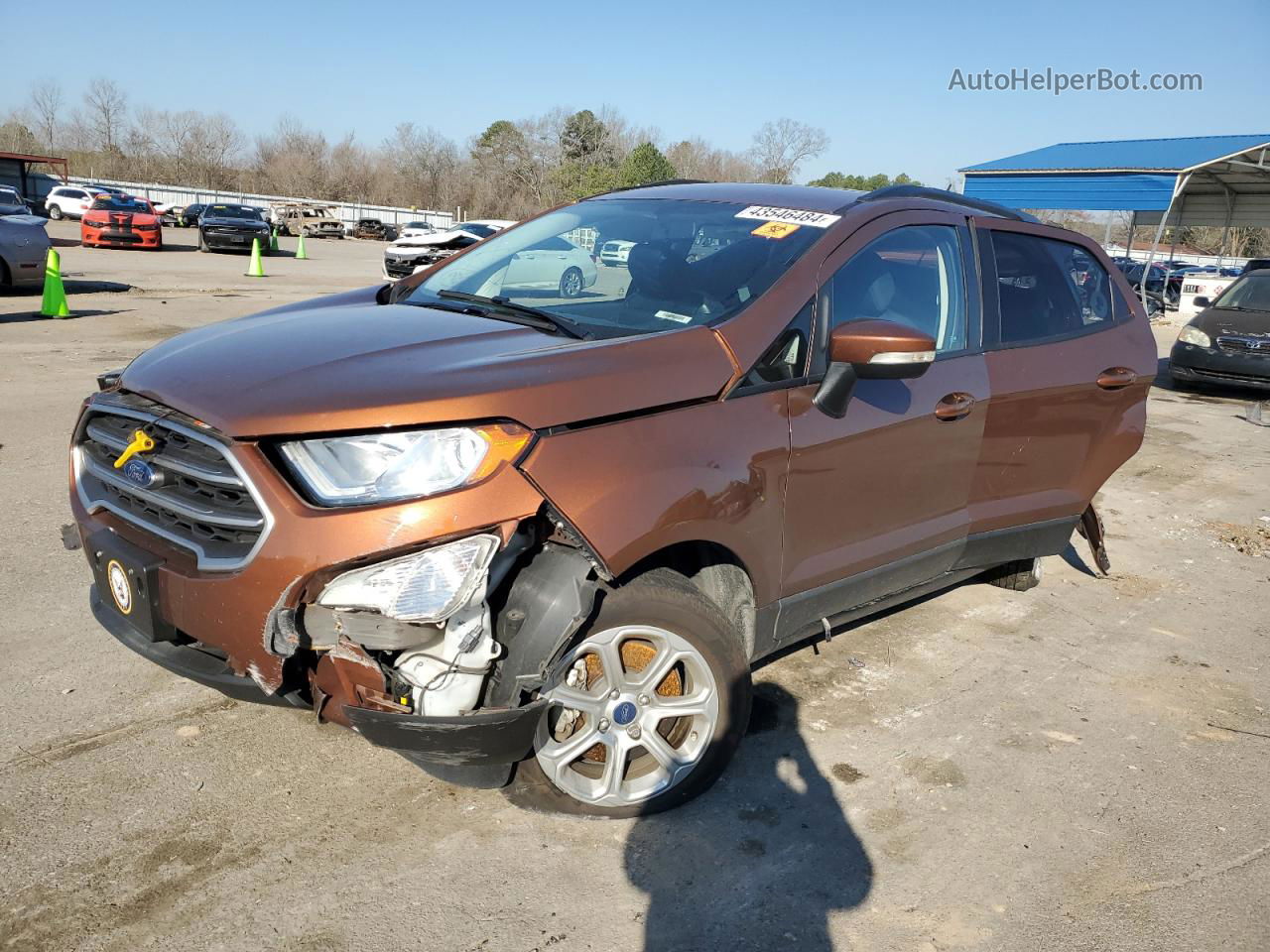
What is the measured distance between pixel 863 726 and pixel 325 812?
1.91 meters

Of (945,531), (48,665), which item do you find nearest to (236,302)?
(48,665)

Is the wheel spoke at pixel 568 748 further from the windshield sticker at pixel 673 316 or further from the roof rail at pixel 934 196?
the roof rail at pixel 934 196

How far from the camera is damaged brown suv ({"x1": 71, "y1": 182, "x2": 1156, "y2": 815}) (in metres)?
2.51

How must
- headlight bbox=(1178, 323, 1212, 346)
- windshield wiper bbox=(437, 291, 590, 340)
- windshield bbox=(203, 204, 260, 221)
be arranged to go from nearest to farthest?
windshield wiper bbox=(437, 291, 590, 340) < headlight bbox=(1178, 323, 1212, 346) < windshield bbox=(203, 204, 260, 221)

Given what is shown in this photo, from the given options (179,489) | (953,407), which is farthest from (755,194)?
(179,489)

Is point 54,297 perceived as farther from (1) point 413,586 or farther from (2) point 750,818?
(2) point 750,818

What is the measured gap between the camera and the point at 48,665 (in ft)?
12.2

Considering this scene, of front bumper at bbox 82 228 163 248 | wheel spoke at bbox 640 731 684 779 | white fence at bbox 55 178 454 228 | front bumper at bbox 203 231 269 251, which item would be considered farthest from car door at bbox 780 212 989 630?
white fence at bbox 55 178 454 228

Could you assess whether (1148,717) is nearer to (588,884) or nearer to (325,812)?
(588,884)

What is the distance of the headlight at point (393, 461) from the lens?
250 cm

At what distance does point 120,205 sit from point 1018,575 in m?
31.6

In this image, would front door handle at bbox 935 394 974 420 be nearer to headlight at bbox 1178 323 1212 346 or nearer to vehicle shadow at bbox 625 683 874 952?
vehicle shadow at bbox 625 683 874 952

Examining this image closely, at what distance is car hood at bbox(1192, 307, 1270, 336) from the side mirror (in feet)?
39.2

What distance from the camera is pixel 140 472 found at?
2811 millimetres
